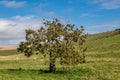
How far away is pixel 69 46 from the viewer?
44062mm

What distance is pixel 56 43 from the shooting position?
43.8 m

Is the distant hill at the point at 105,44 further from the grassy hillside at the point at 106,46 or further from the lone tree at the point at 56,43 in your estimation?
the lone tree at the point at 56,43

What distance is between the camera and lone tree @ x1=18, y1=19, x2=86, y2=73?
142 feet

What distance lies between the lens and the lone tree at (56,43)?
43.2m

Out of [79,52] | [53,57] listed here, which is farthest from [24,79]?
[79,52]

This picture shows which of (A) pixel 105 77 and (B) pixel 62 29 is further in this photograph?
(B) pixel 62 29

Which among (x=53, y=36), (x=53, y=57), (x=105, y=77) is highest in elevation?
(x=53, y=36)

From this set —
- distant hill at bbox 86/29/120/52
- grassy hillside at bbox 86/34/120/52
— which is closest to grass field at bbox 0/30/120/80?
grassy hillside at bbox 86/34/120/52

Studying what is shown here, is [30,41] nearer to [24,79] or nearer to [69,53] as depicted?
[69,53]

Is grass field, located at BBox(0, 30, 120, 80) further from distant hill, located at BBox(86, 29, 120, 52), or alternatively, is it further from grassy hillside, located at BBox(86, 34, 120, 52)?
distant hill, located at BBox(86, 29, 120, 52)

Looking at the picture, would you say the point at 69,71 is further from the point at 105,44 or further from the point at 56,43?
the point at 105,44

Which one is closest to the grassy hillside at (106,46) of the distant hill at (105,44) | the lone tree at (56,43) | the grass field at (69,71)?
the distant hill at (105,44)

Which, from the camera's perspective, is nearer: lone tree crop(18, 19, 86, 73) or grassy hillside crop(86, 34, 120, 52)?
lone tree crop(18, 19, 86, 73)

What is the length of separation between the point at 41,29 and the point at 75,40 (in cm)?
525
